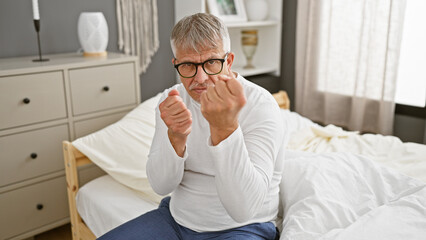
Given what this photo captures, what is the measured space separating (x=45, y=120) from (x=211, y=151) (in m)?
1.30

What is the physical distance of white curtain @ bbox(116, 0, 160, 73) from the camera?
2459 mm

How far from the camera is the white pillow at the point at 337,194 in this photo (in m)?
1.13

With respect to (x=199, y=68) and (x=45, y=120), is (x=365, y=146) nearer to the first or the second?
(x=199, y=68)

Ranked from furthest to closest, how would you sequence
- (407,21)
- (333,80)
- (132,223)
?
(333,80), (407,21), (132,223)

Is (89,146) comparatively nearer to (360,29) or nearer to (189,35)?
(189,35)

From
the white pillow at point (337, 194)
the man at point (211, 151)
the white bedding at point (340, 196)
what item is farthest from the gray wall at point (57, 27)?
the white pillow at point (337, 194)

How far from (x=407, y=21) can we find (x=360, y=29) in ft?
0.90

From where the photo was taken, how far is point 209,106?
0.83m

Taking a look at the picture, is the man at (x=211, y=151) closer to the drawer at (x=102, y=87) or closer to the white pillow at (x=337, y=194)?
the white pillow at (x=337, y=194)

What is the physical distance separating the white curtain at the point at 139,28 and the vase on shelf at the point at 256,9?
73cm

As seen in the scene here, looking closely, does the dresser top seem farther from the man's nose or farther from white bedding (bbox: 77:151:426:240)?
Answer: the man's nose

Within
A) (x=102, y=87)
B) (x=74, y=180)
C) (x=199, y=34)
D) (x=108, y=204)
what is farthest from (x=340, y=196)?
(x=102, y=87)

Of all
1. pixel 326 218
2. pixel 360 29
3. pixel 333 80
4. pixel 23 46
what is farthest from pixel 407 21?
pixel 23 46

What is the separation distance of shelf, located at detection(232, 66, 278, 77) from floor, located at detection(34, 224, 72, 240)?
4.95 feet
